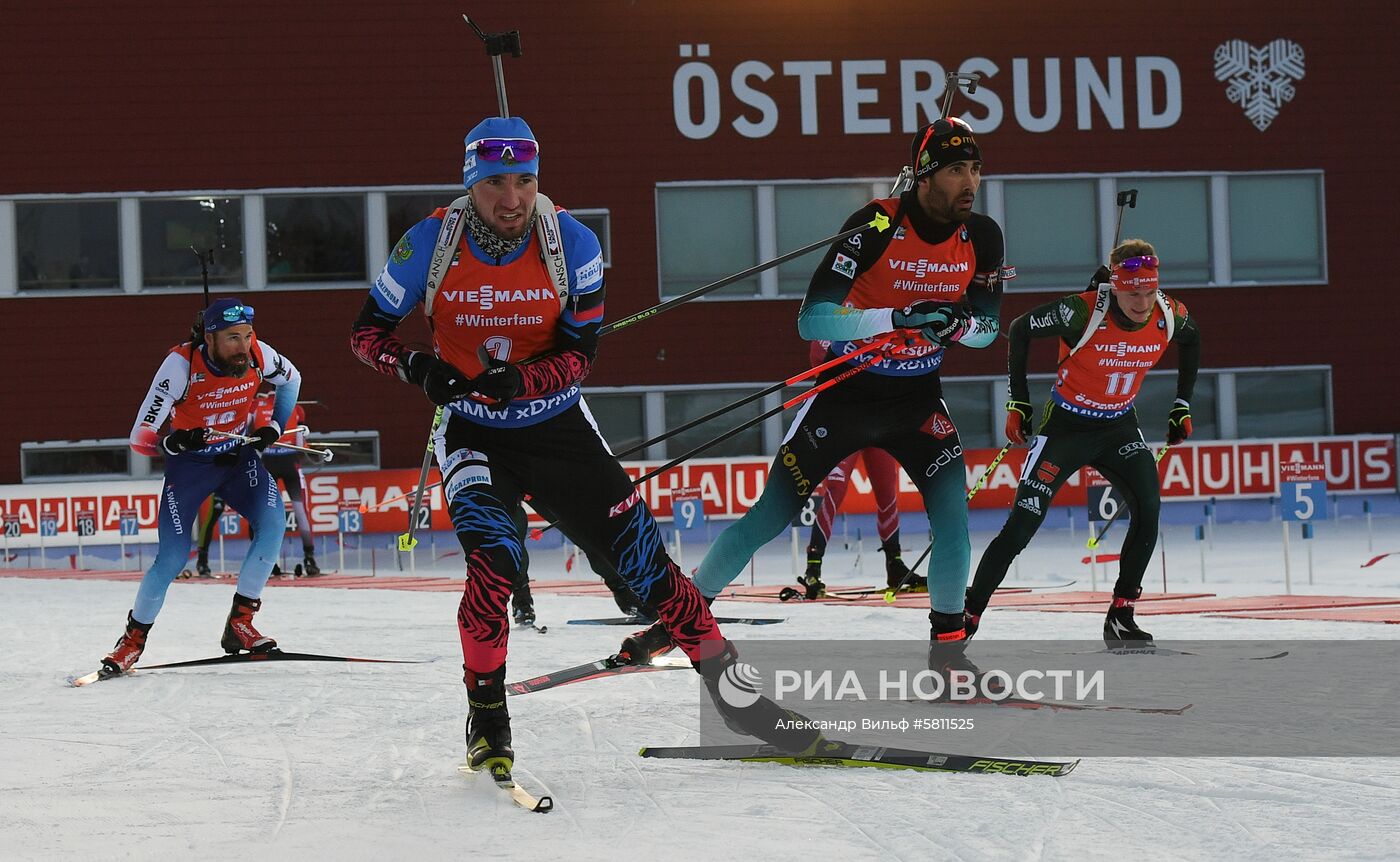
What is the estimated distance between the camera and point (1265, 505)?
2136 centimetres

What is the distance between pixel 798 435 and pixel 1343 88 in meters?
21.7

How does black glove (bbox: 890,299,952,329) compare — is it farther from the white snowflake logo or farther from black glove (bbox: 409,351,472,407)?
the white snowflake logo

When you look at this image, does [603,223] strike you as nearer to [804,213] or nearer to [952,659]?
[804,213]

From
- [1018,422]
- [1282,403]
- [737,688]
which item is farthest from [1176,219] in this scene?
[737,688]

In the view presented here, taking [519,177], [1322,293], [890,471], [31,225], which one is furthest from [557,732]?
[1322,293]

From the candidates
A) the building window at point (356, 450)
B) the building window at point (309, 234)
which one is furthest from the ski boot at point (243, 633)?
the building window at point (309, 234)

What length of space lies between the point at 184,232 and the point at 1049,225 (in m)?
13.3

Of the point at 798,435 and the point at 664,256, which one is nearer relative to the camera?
the point at 798,435

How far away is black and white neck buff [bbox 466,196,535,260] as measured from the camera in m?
4.51

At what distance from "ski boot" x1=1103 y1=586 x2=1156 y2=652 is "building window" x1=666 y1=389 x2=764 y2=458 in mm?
15469

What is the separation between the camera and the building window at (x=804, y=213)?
23.8 metres

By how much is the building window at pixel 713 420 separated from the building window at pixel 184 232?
695 cm

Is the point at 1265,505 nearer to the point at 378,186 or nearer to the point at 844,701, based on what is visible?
the point at 378,186

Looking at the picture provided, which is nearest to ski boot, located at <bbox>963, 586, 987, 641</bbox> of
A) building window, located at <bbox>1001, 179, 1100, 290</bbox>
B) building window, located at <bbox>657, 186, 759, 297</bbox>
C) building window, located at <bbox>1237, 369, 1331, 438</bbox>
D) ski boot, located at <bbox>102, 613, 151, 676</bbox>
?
ski boot, located at <bbox>102, 613, 151, 676</bbox>
